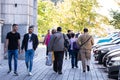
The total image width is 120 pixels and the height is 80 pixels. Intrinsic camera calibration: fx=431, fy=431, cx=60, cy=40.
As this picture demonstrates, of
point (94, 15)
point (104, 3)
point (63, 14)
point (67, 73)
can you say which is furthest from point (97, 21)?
point (67, 73)

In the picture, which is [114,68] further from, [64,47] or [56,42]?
[56,42]

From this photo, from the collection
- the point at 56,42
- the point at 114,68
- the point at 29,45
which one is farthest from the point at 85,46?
the point at 114,68

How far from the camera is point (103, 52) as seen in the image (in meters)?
20.2

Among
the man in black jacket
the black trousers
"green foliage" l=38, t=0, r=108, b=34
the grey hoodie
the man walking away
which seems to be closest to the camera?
the man in black jacket

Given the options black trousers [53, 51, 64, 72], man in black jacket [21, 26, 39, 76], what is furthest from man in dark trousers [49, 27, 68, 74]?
man in black jacket [21, 26, 39, 76]

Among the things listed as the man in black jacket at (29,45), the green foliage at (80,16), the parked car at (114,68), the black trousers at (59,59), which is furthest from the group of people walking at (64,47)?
the green foliage at (80,16)

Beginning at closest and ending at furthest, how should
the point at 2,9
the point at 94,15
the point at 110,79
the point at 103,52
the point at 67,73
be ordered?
the point at 110,79, the point at 67,73, the point at 103,52, the point at 2,9, the point at 94,15

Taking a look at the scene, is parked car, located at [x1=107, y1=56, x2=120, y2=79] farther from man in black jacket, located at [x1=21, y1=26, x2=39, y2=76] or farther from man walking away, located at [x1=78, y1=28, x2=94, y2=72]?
man walking away, located at [x1=78, y1=28, x2=94, y2=72]

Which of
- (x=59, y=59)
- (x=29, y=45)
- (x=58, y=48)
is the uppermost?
(x=29, y=45)

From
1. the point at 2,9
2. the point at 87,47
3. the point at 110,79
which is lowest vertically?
the point at 110,79

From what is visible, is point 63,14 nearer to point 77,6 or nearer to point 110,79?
point 77,6

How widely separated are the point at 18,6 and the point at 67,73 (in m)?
8.61

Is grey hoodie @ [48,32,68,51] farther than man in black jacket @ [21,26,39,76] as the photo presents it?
Yes

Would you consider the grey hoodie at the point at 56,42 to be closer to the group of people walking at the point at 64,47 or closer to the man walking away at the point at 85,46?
the group of people walking at the point at 64,47
